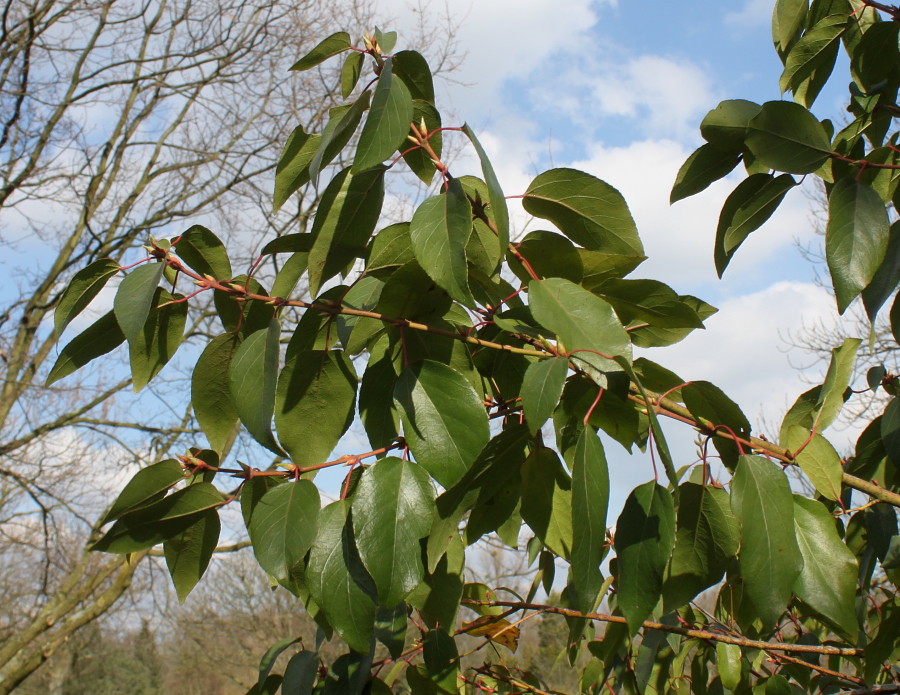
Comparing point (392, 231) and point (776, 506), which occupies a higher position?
point (392, 231)

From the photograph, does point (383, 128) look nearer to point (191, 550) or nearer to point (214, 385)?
point (214, 385)

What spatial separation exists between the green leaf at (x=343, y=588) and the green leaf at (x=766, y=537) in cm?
30

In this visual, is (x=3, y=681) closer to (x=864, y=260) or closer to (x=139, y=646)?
(x=864, y=260)

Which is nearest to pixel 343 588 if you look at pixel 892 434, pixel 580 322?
pixel 580 322

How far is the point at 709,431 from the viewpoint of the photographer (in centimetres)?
63

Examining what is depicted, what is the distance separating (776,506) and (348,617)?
35 centimetres

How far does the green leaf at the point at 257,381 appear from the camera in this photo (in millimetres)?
550

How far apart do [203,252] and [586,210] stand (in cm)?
39

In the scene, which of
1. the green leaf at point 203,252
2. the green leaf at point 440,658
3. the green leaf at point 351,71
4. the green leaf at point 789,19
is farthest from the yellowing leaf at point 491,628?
the green leaf at point 789,19

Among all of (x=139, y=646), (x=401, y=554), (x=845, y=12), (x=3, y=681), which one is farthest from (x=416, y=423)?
(x=139, y=646)

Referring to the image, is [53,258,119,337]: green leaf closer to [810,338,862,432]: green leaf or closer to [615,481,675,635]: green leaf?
[615,481,675,635]: green leaf

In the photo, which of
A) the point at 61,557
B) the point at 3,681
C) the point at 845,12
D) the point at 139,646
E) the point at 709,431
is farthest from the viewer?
the point at 139,646

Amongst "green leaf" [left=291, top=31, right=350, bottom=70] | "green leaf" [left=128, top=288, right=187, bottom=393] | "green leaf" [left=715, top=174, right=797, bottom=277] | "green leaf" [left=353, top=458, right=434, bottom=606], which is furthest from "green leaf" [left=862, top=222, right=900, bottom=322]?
"green leaf" [left=128, top=288, right=187, bottom=393]

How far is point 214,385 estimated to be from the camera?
700 mm
